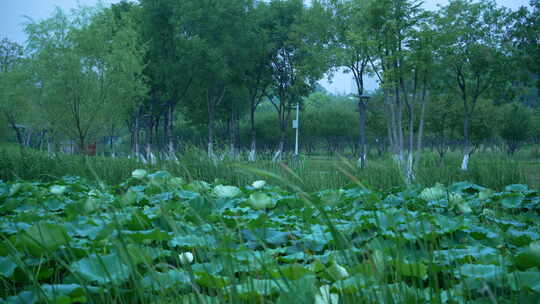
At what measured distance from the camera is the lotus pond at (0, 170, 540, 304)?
1157 millimetres

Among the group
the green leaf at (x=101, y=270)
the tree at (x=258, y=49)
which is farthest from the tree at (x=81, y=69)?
the green leaf at (x=101, y=270)

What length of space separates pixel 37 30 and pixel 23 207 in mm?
18778

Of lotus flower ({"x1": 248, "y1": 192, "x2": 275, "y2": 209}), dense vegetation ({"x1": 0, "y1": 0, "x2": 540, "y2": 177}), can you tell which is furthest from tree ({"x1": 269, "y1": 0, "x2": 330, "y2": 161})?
lotus flower ({"x1": 248, "y1": 192, "x2": 275, "y2": 209})

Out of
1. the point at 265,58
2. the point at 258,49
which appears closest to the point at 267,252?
the point at 258,49

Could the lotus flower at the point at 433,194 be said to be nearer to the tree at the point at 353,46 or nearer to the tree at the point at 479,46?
the tree at the point at 353,46

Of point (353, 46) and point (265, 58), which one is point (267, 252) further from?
point (265, 58)

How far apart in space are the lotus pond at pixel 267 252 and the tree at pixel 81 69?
14581mm

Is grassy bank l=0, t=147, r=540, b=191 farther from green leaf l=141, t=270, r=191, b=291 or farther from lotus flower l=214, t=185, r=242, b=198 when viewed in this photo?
green leaf l=141, t=270, r=191, b=291

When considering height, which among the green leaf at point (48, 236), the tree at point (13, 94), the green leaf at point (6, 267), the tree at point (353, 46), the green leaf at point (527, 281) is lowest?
the green leaf at point (6, 267)

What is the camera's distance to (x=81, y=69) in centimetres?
1748

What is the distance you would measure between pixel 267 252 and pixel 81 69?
60.7 ft

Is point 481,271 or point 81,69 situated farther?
point 81,69

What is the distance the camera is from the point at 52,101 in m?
17.9

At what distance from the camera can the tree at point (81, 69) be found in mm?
16703
